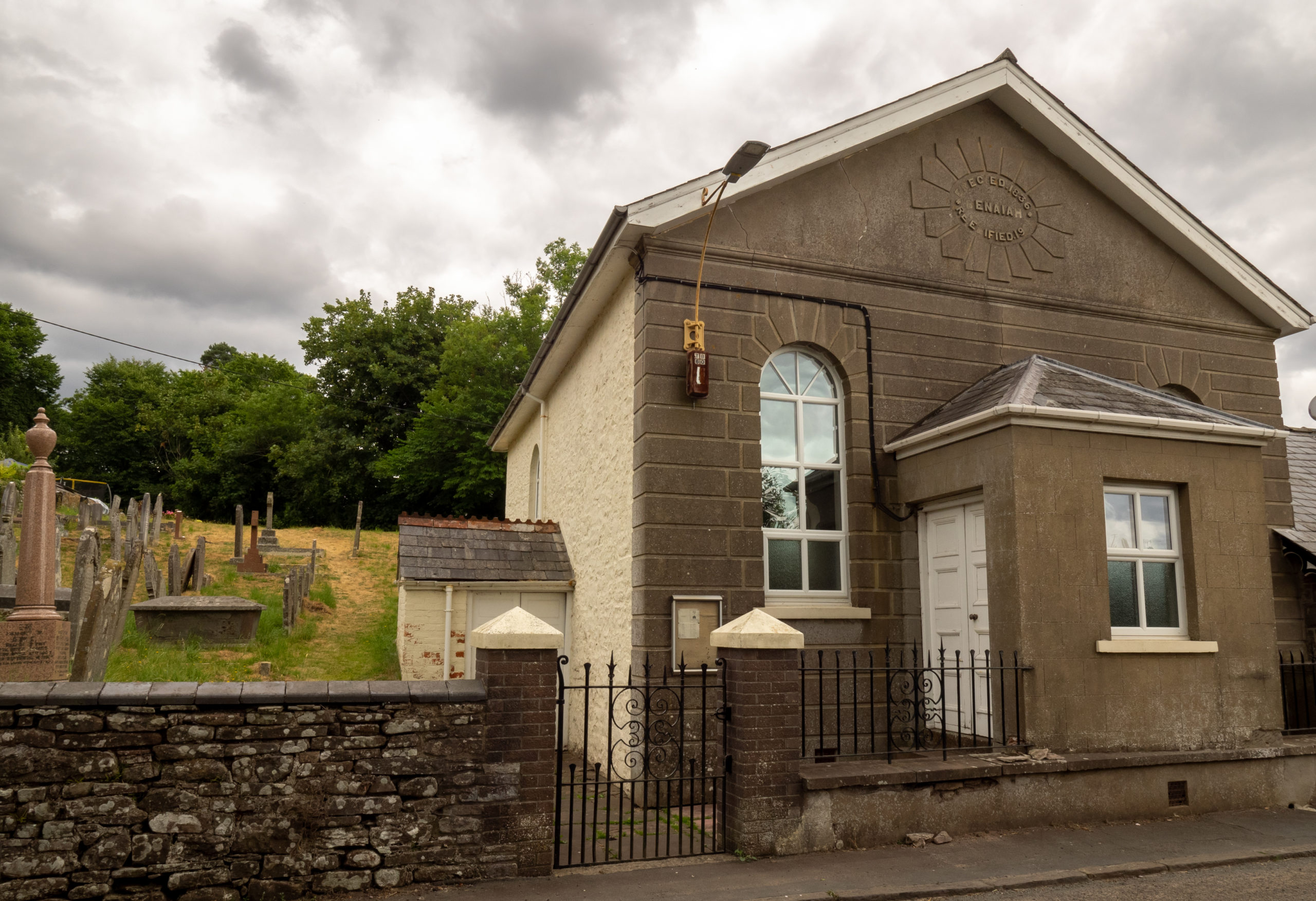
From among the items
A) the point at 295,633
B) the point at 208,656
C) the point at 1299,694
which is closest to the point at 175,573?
the point at 295,633

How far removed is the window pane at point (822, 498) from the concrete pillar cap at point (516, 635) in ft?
13.8

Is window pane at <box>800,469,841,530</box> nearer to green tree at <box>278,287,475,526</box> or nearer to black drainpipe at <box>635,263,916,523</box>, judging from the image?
black drainpipe at <box>635,263,916,523</box>

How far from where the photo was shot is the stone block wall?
5.22m

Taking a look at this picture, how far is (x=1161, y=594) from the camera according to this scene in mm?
8609

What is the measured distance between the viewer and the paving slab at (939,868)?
5793 mm

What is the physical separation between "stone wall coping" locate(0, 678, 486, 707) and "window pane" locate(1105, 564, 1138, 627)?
241 inches

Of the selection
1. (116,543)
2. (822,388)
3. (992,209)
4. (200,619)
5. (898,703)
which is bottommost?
(898,703)

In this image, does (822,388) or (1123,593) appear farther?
(822,388)

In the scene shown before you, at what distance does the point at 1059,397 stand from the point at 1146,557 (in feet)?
6.03

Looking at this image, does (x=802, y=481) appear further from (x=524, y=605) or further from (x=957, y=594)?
(x=524, y=605)

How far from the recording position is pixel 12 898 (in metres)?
5.07

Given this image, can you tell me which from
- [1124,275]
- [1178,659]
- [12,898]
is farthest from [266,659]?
[1124,275]

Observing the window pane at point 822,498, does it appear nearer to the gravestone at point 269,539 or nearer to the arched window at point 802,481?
the arched window at point 802,481

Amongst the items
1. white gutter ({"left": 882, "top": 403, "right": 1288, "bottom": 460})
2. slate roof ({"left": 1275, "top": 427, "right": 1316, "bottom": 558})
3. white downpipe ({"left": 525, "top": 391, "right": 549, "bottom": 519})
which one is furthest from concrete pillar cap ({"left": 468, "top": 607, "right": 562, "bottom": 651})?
slate roof ({"left": 1275, "top": 427, "right": 1316, "bottom": 558})
